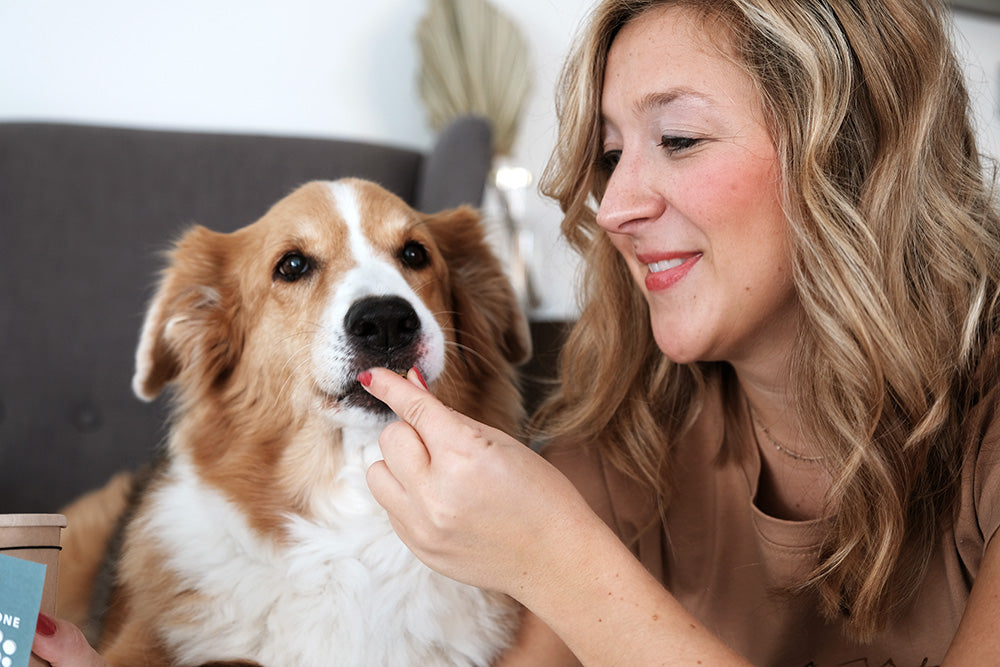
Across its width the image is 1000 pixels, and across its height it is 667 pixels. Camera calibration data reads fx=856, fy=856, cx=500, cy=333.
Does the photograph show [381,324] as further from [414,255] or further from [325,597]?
[325,597]

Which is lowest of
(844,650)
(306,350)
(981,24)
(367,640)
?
(367,640)

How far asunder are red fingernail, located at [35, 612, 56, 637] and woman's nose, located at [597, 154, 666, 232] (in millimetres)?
822

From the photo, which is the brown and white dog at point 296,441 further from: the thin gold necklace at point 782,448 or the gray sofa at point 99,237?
the gray sofa at point 99,237

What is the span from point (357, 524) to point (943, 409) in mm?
821

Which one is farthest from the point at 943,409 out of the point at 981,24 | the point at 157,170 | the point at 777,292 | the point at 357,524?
the point at 981,24

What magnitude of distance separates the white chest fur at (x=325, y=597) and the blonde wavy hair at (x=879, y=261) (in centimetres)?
51

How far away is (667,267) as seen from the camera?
3.97 ft

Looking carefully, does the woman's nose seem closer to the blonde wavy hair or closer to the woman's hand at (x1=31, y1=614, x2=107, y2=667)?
the blonde wavy hair

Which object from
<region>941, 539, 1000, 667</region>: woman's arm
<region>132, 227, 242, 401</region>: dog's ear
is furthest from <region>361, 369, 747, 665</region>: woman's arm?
<region>132, 227, 242, 401</region>: dog's ear

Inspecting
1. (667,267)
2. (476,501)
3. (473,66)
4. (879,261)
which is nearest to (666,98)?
(667,267)

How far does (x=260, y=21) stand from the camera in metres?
2.80

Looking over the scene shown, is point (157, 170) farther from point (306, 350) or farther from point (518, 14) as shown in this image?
point (518, 14)

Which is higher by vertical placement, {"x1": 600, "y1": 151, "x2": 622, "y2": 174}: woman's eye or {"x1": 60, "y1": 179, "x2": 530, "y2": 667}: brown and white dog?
{"x1": 600, "y1": 151, "x2": 622, "y2": 174}: woman's eye

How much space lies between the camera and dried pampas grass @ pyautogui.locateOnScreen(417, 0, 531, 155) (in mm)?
2984
